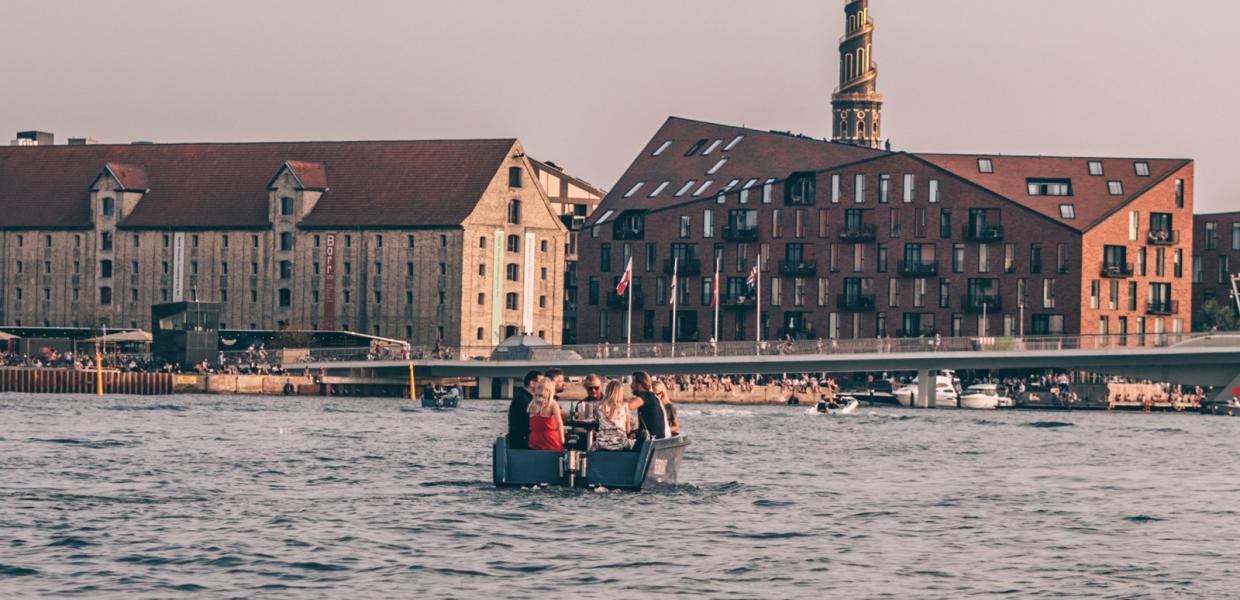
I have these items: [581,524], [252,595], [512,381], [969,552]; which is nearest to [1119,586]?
[969,552]

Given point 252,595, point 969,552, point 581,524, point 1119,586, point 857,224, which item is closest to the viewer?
point 252,595

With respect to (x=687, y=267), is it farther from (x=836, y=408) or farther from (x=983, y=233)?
(x=836, y=408)

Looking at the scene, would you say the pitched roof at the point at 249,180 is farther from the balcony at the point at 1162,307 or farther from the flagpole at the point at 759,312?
the balcony at the point at 1162,307

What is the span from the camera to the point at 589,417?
39.8m

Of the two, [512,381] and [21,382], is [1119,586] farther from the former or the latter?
[512,381]

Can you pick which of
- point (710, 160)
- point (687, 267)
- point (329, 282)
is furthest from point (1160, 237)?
point (329, 282)

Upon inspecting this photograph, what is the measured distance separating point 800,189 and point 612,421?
109m

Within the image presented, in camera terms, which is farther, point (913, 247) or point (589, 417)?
point (913, 247)

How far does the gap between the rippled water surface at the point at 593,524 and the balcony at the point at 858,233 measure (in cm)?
8026

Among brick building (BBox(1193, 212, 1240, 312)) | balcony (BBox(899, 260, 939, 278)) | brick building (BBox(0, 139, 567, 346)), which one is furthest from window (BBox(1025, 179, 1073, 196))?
brick building (BBox(0, 139, 567, 346))

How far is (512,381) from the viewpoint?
13650 centimetres

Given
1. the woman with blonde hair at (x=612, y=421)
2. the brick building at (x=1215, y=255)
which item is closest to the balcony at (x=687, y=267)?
the brick building at (x=1215, y=255)

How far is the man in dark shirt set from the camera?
38469mm

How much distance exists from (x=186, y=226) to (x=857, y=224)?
175 ft
